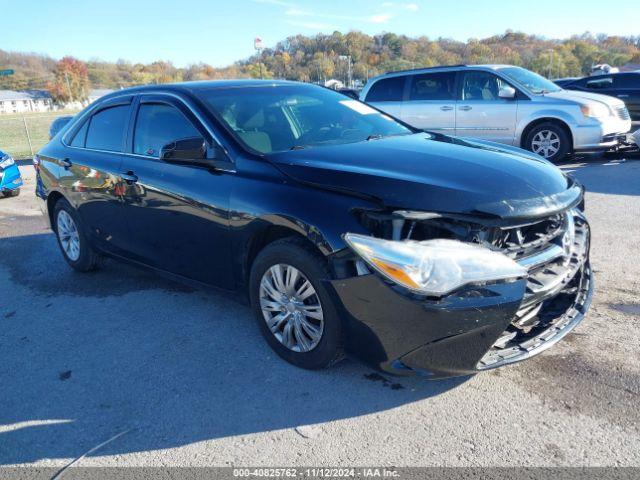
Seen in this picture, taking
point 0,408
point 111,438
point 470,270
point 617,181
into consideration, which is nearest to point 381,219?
point 470,270

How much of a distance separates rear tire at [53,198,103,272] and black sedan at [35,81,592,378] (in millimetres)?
789

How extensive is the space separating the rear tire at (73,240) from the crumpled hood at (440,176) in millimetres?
2730

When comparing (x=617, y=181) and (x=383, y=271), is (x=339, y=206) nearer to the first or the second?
(x=383, y=271)

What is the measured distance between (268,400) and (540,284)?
61.9 inches

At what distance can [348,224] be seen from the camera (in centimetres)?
278

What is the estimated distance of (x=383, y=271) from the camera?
260 centimetres

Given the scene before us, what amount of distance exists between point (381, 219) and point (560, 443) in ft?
4.36

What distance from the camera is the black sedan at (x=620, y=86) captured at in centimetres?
1386

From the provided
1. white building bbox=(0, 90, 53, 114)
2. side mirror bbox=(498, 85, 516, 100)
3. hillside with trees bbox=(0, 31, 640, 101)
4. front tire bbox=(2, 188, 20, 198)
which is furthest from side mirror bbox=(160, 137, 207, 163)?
white building bbox=(0, 90, 53, 114)

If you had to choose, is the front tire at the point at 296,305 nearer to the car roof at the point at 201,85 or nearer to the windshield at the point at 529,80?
the car roof at the point at 201,85

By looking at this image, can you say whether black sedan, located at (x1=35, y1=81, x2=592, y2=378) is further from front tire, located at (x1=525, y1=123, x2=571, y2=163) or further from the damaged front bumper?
front tire, located at (x1=525, y1=123, x2=571, y2=163)

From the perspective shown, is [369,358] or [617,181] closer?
[369,358]

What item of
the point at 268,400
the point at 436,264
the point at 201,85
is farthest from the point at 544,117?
the point at 268,400

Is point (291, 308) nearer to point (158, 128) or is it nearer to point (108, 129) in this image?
point (158, 128)
